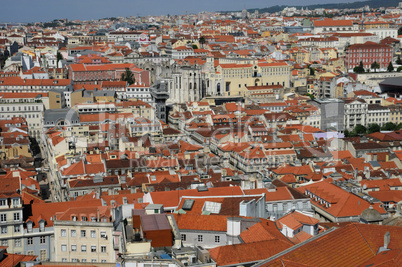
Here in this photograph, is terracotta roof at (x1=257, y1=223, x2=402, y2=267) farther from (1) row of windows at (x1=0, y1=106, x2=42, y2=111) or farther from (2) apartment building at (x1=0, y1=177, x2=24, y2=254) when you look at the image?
(1) row of windows at (x1=0, y1=106, x2=42, y2=111)

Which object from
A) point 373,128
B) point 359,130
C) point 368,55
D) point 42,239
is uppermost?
point 368,55

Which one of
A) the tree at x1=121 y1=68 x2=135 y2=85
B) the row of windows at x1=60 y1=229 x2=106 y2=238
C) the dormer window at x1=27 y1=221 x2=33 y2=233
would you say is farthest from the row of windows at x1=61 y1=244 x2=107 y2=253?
the tree at x1=121 y1=68 x2=135 y2=85

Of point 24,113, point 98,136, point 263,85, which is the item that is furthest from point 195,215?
point 263,85

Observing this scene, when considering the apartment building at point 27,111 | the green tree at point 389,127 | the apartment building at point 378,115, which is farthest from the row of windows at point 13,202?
the apartment building at point 378,115

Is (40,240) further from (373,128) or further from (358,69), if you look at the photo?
(358,69)

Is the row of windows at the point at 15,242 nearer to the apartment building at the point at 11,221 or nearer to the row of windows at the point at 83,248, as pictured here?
the apartment building at the point at 11,221

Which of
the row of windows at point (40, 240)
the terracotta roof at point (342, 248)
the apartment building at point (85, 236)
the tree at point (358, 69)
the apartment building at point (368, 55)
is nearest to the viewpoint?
the terracotta roof at point (342, 248)

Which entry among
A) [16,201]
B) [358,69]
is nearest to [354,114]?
[358,69]

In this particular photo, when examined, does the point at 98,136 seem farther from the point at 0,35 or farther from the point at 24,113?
the point at 0,35
